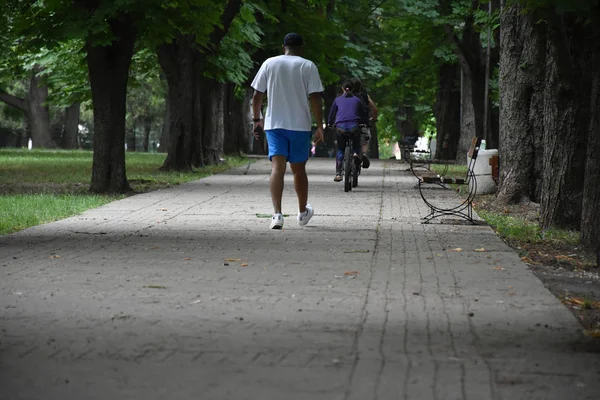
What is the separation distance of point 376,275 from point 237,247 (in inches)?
90.6

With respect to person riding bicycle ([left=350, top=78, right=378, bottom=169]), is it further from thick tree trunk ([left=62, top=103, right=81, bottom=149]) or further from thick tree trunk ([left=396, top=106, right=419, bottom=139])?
thick tree trunk ([left=62, top=103, right=81, bottom=149])

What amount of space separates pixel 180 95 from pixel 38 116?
106 ft

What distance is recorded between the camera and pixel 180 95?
27.9 m

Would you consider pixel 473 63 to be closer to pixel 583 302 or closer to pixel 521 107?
pixel 521 107

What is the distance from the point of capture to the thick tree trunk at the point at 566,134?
12.8 m

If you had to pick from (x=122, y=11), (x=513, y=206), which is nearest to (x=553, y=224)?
(x=513, y=206)

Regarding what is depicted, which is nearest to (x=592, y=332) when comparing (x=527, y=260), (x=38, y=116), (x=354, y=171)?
(x=527, y=260)

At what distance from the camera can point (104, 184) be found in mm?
19250

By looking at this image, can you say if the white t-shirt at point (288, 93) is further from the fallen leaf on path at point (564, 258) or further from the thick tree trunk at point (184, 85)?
the thick tree trunk at point (184, 85)

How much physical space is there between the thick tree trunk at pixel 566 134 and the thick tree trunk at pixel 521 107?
3.60 metres

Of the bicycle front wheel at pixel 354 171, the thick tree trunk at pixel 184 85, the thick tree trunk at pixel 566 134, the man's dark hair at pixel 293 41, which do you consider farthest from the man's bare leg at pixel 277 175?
the thick tree trunk at pixel 184 85

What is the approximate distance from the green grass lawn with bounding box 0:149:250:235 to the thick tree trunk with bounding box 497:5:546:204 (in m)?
6.04

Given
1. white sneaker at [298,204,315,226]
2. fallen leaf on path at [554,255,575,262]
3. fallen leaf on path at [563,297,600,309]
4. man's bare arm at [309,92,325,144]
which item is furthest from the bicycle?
fallen leaf on path at [563,297,600,309]

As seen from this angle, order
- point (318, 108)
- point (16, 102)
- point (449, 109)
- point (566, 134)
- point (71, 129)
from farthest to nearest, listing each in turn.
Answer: point (71, 129)
point (16, 102)
point (449, 109)
point (318, 108)
point (566, 134)
